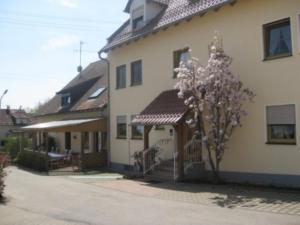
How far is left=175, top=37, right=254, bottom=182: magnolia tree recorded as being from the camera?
14883 mm

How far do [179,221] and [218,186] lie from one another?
5587 mm

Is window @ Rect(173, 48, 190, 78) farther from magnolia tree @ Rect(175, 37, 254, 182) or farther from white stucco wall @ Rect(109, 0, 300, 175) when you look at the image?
magnolia tree @ Rect(175, 37, 254, 182)

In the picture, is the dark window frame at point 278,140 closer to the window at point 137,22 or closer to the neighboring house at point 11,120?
the window at point 137,22

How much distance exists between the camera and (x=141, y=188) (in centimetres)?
1550

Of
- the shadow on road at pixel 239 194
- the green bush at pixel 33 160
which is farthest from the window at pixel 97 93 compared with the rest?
the shadow on road at pixel 239 194

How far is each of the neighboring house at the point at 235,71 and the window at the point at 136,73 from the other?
5 centimetres

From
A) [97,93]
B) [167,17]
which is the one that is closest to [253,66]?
[167,17]

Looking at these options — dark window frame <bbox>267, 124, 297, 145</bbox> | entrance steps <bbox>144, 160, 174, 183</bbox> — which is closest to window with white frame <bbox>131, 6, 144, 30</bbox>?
entrance steps <bbox>144, 160, 174, 183</bbox>

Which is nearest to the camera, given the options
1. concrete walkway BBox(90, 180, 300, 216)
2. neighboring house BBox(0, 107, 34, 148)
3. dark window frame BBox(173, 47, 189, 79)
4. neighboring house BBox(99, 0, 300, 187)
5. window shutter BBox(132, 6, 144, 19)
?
concrete walkway BBox(90, 180, 300, 216)

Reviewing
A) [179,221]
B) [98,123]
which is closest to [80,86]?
[98,123]

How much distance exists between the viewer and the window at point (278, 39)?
14492 millimetres

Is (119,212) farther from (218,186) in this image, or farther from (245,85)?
(245,85)

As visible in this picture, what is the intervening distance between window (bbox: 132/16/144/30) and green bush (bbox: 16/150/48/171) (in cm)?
872

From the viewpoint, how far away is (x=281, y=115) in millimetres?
14562
